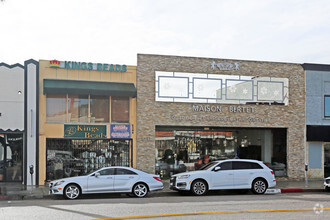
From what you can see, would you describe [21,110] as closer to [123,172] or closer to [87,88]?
[87,88]

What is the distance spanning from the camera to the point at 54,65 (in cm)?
2056

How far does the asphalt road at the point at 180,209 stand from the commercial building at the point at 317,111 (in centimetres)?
921

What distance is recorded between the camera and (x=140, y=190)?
16156 mm

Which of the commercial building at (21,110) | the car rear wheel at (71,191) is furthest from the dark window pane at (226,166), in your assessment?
the commercial building at (21,110)

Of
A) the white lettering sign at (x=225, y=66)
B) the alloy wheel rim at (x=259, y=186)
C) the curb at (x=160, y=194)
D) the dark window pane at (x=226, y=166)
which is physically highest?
the white lettering sign at (x=225, y=66)

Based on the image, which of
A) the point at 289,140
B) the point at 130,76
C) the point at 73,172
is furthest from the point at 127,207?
the point at 289,140

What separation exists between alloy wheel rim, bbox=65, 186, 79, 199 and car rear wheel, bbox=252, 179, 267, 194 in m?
7.19

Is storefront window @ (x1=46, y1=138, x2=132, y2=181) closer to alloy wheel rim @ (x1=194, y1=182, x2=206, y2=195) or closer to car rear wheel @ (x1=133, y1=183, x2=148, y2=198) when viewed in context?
car rear wheel @ (x1=133, y1=183, x2=148, y2=198)

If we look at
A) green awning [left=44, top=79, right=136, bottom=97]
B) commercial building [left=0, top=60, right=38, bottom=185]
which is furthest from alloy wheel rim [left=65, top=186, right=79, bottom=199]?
green awning [left=44, top=79, right=136, bottom=97]

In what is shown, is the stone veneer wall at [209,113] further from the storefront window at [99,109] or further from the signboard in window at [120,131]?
the storefront window at [99,109]

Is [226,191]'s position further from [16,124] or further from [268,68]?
[16,124]

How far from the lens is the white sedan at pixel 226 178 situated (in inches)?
653

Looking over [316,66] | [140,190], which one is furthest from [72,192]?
[316,66]

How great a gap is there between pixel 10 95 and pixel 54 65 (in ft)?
8.40
